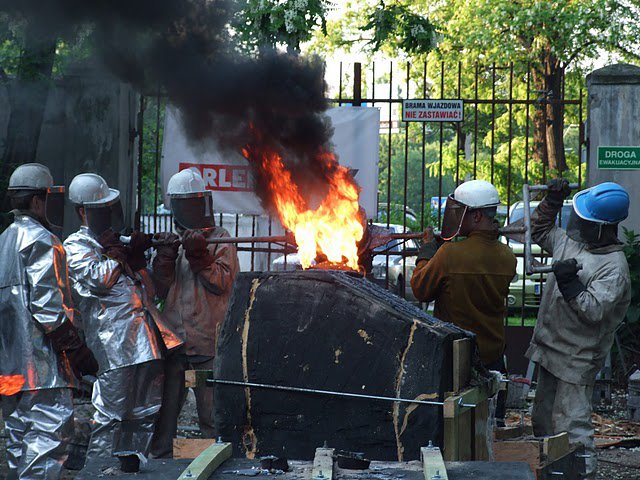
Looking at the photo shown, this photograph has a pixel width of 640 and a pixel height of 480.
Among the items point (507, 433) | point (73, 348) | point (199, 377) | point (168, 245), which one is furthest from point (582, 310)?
point (73, 348)

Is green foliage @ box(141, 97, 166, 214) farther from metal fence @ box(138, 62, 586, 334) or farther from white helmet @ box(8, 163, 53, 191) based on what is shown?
white helmet @ box(8, 163, 53, 191)

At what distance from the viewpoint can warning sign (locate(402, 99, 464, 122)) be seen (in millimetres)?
9258

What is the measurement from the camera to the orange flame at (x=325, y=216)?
5.65m

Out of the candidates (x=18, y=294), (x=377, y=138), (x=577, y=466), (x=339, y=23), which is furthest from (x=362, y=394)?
(x=339, y=23)

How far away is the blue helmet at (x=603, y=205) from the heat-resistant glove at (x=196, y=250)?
2.34 m

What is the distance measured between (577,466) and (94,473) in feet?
6.80

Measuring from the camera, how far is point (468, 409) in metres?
4.19

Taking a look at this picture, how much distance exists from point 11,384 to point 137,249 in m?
1.23

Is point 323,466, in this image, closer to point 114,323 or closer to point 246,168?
point 114,323

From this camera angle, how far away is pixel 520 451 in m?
4.66

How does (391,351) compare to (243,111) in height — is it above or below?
below

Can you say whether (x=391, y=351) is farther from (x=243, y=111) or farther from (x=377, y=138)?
(x=377, y=138)

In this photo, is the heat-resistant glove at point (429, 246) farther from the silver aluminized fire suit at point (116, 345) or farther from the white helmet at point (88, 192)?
the white helmet at point (88, 192)

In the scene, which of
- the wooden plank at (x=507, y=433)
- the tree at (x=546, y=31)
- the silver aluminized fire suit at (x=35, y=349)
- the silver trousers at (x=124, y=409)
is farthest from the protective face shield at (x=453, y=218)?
the tree at (x=546, y=31)
